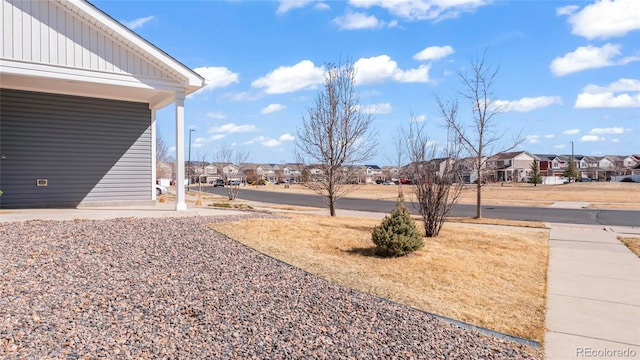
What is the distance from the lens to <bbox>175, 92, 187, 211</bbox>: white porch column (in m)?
10.2

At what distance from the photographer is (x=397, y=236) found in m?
7.14

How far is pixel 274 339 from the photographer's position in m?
3.74

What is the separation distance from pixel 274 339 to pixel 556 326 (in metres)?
3.07

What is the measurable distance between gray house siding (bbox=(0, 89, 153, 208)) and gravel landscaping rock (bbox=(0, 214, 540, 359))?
565 cm

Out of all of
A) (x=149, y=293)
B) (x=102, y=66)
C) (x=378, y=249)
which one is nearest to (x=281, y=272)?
(x=149, y=293)

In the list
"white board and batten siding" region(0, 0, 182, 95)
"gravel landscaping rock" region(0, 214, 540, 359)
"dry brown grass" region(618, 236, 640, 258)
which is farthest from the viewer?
"dry brown grass" region(618, 236, 640, 258)

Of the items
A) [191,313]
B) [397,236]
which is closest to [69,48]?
[191,313]

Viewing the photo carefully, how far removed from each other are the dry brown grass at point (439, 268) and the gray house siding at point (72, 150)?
16.5ft

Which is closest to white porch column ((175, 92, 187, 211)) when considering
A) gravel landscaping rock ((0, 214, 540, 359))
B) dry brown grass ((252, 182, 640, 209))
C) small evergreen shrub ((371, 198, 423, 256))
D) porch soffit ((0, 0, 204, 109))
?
porch soffit ((0, 0, 204, 109))

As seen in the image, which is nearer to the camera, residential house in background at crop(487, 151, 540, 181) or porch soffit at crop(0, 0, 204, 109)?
porch soffit at crop(0, 0, 204, 109)

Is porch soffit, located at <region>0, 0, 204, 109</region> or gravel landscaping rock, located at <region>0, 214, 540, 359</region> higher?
porch soffit, located at <region>0, 0, 204, 109</region>

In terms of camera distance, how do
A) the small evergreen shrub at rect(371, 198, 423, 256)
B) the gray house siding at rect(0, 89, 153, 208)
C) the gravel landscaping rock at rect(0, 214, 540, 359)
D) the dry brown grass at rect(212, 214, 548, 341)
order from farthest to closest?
the gray house siding at rect(0, 89, 153, 208) < the small evergreen shrub at rect(371, 198, 423, 256) < the dry brown grass at rect(212, 214, 548, 341) < the gravel landscaping rock at rect(0, 214, 540, 359)

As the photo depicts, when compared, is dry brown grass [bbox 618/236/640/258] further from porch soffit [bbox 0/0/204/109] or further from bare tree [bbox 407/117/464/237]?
porch soffit [bbox 0/0/204/109]

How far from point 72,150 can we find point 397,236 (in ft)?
30.9
